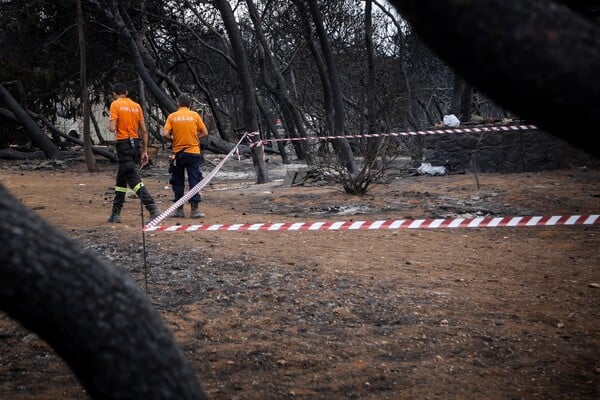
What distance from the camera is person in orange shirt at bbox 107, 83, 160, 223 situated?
9953 mm

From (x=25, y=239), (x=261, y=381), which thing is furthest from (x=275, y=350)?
(x=25, y=239)

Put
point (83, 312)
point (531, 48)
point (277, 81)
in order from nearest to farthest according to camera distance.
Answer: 1. point (531, 48)
2. point (83, 312)
3. point (277, 81)

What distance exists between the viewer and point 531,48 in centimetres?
183

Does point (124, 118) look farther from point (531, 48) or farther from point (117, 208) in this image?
point (531, 48)

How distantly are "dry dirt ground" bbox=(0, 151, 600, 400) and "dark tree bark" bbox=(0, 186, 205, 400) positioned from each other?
2.38 metres

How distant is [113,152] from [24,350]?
19.8 metres

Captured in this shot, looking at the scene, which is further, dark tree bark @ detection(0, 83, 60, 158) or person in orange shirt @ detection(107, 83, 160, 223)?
dark tree bark @ detection(0, 83, 60, 158)

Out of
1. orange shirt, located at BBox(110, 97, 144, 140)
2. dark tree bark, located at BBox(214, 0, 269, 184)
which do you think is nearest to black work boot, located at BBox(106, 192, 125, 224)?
orange shirt, located at BBox(110, 97, 144, 140)

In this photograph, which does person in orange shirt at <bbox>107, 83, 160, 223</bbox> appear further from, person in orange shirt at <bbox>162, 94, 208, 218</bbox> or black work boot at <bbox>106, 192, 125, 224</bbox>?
person in orange shirt at <bbox>162, 94, 208, 218</bbox>

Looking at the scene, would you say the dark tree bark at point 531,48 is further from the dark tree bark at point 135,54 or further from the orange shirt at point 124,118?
the dark tree bark at point 135,54

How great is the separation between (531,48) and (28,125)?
23916 mm

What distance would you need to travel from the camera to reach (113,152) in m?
24.4

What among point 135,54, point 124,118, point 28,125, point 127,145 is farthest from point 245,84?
point 28,125

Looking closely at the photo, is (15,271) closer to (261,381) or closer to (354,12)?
(261,381)
